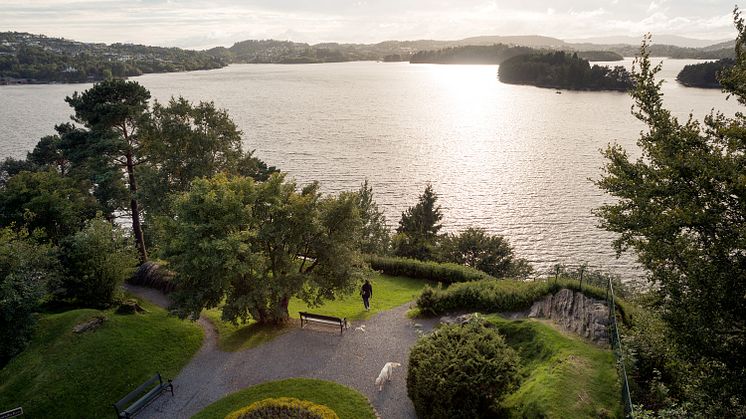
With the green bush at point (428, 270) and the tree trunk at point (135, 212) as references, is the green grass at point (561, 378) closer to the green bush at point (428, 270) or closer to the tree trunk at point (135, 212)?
the green bush at point (428, 270)

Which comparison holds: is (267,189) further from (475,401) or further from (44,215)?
(44,215)

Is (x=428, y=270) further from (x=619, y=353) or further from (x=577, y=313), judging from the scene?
(x=619, y=353)

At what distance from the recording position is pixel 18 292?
762 inches

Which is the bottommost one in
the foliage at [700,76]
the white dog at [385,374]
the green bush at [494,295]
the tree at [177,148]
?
the white dog at [385,374]

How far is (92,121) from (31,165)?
24956 millimetres

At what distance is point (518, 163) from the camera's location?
72.2 metres

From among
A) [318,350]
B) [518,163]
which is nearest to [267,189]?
[318,350]

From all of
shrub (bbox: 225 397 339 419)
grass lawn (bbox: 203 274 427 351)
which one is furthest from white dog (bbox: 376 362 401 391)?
grass lawn (bbox: 203 274 427 351)

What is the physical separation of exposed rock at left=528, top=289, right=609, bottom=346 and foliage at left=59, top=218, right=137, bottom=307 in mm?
22439

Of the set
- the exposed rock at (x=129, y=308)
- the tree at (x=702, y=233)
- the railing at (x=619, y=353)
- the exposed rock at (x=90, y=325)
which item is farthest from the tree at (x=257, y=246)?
the tree at (x=702, y=233)

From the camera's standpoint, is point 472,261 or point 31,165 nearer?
point 472,261

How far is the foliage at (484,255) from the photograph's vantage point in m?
36.1

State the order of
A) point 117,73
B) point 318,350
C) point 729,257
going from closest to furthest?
point 729,257, point 318,350, point 117,73

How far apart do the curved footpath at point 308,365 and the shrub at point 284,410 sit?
2198 millimetres
